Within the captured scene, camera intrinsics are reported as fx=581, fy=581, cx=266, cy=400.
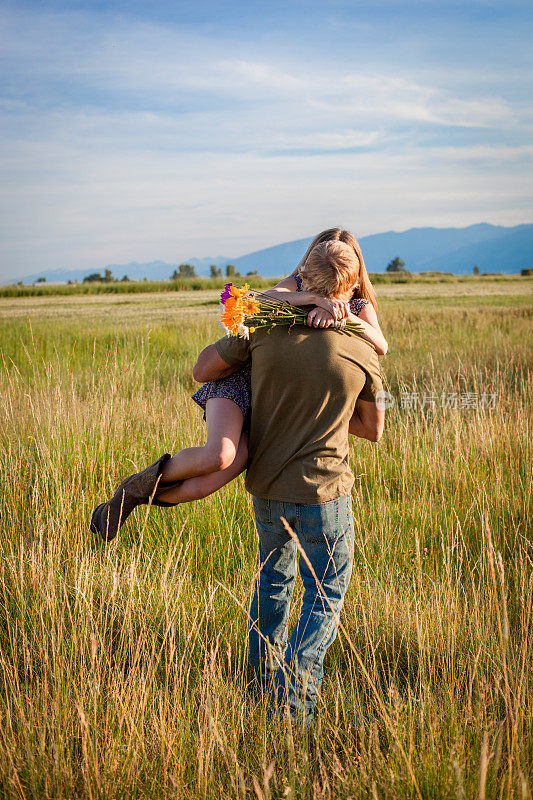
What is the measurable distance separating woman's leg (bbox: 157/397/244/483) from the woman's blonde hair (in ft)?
1.96

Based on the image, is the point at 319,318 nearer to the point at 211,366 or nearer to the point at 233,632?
the point at 211,366

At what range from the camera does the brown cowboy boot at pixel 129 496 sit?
8.33 feet

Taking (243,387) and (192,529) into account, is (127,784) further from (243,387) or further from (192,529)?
(192,529)

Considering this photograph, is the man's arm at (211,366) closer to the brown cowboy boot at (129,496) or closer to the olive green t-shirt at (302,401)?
the olive green t-shirt at (302,401)

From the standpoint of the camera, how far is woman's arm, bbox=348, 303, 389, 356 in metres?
2.28

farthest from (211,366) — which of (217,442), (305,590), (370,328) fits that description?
(305,590)

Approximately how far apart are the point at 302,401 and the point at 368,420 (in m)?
0.46

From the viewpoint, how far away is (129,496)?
2.60 meters

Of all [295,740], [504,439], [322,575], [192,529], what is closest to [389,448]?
[504,439]

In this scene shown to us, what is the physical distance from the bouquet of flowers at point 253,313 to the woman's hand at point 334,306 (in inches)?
1.3

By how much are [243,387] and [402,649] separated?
1.47m

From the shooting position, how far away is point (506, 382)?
25.9 ft

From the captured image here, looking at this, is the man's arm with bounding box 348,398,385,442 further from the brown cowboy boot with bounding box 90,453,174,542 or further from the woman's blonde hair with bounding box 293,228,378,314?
the brown cowboy boot with bounding box 90,453,174,542

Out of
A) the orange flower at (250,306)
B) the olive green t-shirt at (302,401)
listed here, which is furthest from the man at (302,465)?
the orange flower at (250,306)
